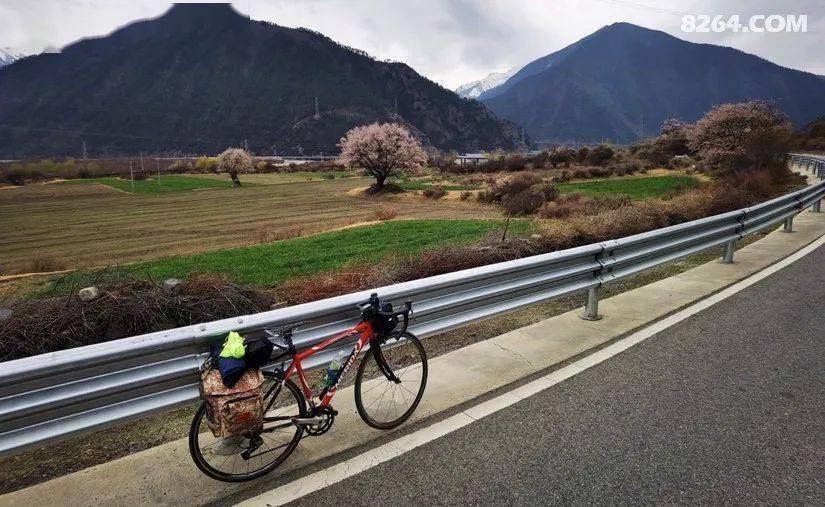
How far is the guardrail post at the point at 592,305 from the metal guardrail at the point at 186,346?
0.01 metres

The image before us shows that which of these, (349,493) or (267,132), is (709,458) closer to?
(349,493)

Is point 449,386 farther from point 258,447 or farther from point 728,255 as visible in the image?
point 728,255

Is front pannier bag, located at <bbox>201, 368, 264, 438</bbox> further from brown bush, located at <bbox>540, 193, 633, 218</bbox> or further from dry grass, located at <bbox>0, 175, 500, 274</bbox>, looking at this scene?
dry grass, located at <bbox>0, 175, 500, 274</bbox>

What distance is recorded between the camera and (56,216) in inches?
1303

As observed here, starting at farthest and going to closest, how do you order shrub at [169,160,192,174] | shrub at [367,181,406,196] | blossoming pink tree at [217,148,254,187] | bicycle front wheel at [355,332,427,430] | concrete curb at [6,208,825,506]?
shrub at [169,160,192,174], blossoming pink tree at [217,148,254,187], shrub at [367,181,406,196], bicycle front wheel at [355,332,427,430], concrete curb at [6,208,825,506]

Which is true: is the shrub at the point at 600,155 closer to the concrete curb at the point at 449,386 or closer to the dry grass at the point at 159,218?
the dry grass at the point at 159,218

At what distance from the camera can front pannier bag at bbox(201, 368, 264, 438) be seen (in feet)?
9.10

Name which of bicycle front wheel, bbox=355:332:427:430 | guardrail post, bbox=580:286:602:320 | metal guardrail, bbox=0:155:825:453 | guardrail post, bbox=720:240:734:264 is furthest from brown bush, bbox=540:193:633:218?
bicycle front wheel, bbox=355:332:427:430

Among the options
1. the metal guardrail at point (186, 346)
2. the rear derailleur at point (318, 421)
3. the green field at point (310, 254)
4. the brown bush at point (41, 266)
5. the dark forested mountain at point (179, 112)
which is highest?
the dark forested mountain at point (179, 112)

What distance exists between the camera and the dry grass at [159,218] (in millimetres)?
20688

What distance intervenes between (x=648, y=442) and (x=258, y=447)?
256 cm

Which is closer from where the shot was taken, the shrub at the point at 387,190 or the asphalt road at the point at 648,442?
the asphalt road at the point at 648,442

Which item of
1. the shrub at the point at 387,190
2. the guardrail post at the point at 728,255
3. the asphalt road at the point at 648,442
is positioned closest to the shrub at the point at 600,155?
the shrub at the point at 387,190

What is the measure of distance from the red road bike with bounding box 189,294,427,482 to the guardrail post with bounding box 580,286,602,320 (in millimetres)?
Answer: 2733
